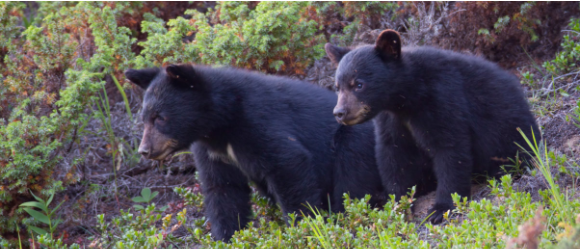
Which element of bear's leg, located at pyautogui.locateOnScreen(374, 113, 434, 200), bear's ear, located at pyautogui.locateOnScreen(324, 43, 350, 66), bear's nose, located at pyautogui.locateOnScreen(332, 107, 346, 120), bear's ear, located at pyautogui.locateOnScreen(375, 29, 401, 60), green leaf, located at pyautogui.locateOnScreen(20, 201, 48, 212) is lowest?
green leaf, located at pyautogui.locateOnScreen(20, 201, 48, 212)

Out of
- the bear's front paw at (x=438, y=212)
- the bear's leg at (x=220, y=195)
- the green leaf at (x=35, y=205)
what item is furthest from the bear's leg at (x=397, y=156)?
the green leaf at (x=35, y=205)

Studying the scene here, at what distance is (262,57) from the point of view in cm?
608

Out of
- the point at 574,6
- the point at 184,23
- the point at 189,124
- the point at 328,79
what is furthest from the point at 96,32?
the point at 574,6

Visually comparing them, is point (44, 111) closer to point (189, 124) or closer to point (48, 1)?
point (189, 124)

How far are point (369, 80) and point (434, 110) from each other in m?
0.59

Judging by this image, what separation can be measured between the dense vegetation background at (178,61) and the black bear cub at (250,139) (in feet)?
0.94

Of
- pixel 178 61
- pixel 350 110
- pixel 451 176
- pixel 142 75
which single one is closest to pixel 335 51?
pixel 350 110

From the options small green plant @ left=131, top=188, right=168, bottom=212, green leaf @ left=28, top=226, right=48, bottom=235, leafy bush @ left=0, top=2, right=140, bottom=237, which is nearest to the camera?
leafy bush @ left=0, top=2, right=140, bottom=237

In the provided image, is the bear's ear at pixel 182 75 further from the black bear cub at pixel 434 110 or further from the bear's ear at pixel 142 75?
the black bear cub at pixel 434 110

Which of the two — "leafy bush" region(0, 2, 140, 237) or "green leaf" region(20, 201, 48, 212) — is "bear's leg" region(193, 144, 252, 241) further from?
"green leaf" region(20, 201, 48, 212)

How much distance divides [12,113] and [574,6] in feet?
21.4

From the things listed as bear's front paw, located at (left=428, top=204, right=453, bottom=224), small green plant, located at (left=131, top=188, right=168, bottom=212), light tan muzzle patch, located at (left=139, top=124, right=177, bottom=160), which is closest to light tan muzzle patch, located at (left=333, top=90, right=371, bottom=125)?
bear's front paw, located at (left=428, top=204, right=453, bottom=224)

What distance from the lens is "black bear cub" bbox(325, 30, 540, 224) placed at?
440 cm

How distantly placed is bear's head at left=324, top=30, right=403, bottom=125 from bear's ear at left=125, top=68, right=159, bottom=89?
1.74 m
